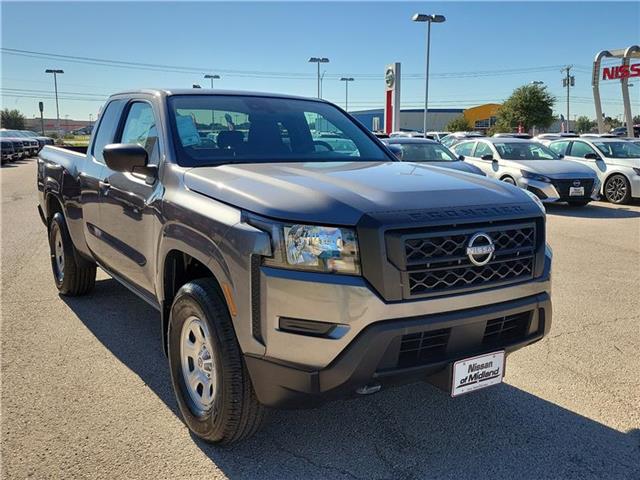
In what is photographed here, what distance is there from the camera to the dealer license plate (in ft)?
8.64

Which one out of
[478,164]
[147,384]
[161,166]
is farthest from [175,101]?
[478,164]

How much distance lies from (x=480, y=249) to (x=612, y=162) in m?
13.1

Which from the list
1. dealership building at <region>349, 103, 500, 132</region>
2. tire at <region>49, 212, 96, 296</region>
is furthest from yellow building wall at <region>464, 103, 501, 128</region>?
tire at <region>49, 212, 96, 296</region>

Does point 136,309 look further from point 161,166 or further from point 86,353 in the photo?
point 161,166

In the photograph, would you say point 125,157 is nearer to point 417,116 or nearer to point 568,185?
point 568,185

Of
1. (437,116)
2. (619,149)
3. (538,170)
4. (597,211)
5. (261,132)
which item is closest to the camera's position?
(261,132)

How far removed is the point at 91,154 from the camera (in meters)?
4.83

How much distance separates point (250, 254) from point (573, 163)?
1240cm

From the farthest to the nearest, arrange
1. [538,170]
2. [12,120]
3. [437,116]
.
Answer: [437,116], [12,120], [538,170]

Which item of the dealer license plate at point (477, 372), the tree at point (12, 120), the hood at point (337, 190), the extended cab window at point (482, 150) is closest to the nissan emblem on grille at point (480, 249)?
the hood at point (337, 190)

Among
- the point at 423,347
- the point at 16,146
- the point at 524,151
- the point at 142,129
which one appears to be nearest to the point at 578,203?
the point at 524,151

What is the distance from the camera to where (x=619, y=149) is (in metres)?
14.3

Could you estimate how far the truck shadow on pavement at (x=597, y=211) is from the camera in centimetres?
1195

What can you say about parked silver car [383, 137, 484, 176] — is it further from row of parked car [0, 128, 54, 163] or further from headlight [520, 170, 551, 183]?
row of parked car [0, 128, 54, 163]
